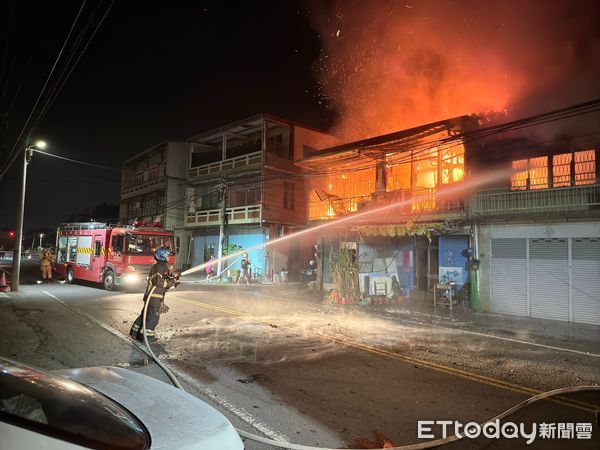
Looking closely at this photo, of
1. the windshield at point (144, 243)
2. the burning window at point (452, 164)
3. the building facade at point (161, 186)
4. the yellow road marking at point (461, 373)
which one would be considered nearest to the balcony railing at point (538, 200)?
the burning window at point (452, 164)

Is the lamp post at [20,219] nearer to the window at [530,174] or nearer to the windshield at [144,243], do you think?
the windshield at [144,243]

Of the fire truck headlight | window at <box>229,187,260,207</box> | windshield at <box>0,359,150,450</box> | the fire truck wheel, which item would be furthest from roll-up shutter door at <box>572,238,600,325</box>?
window at <box>229,187,260,207</box>

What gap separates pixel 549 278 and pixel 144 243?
1547 centimetres

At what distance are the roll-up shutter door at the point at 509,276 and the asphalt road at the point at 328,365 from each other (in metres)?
4.62

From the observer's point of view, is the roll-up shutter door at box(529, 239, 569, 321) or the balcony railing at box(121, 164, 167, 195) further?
the balcony railing at box(121, 164, 167, 195)

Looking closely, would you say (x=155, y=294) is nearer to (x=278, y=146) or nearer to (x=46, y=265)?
(x=46, y=265)

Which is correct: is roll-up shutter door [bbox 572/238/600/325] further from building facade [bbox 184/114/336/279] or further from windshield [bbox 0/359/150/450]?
building facade [bbox 184/114/336/279]

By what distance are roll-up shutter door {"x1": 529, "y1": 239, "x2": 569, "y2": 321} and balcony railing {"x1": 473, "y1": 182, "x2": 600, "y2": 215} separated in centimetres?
111

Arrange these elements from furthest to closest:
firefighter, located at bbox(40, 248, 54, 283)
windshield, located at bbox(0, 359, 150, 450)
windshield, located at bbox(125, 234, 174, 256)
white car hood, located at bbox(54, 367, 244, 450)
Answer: firefighter, located at bbox(40, 248, 54, 283) → windshield, located at bbox(125, 234, 174, 256) → white car hood, located at bbox(54, 367, 244, 450) → windshield, located at bbox(0, 359, 150, 450)

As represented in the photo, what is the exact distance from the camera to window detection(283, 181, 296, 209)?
3017 centimetres

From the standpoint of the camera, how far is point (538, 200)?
1397 centimetres

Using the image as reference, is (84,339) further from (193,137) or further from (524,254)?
(193,137)

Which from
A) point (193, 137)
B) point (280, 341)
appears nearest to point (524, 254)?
point (280, 341)

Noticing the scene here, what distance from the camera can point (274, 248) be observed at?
28688mm
